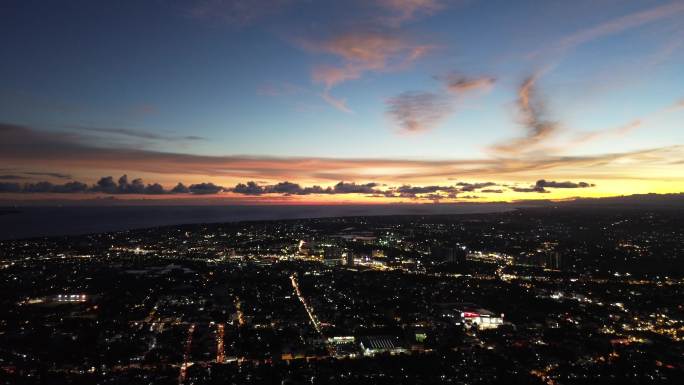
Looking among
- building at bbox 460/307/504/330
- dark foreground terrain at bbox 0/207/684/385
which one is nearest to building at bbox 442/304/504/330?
building at bbox 460/307/504/330

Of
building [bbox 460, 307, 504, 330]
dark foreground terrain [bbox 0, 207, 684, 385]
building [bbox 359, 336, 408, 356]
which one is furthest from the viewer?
building [bbox 460, 307, 504, 330]

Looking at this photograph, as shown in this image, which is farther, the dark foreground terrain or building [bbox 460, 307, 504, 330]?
building [bbox 460, 307, 504, 330]

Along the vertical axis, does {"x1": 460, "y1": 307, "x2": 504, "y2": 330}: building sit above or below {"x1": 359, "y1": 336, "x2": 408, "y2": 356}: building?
above

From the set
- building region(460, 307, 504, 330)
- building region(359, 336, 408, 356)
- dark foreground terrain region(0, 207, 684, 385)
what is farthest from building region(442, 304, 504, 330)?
building region(359, 336, 408, 356)

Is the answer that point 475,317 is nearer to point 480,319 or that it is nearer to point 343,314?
point 480,319

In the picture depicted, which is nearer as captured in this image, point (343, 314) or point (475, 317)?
point (475, 317)

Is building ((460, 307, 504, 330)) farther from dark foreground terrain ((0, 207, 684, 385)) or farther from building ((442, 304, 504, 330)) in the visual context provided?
dark foreground terrain ((0, 207, 684, 385))

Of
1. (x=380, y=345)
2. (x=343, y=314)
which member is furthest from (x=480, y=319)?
(x=343, y=314)

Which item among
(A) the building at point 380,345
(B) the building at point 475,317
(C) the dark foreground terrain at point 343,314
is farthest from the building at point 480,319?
(A) the building at point 380,345

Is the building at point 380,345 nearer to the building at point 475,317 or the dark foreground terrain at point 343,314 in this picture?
the dark foreground terrain at point 343,314

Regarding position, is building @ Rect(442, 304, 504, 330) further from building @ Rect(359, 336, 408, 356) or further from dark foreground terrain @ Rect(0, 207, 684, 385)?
building @ Rect(359, 336, 408, 356)

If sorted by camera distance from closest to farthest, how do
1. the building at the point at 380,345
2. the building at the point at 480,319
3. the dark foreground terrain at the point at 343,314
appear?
the dark foreground terrain at the point at 343,314 < the building at the point at 380,345 < the building at the point at 480,319

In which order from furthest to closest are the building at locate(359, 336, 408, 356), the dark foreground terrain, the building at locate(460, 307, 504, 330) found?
the building at locate(460, 307, 504, 330)
the building at locate(359, 336, 408, 356)
the dark foreground terrain
